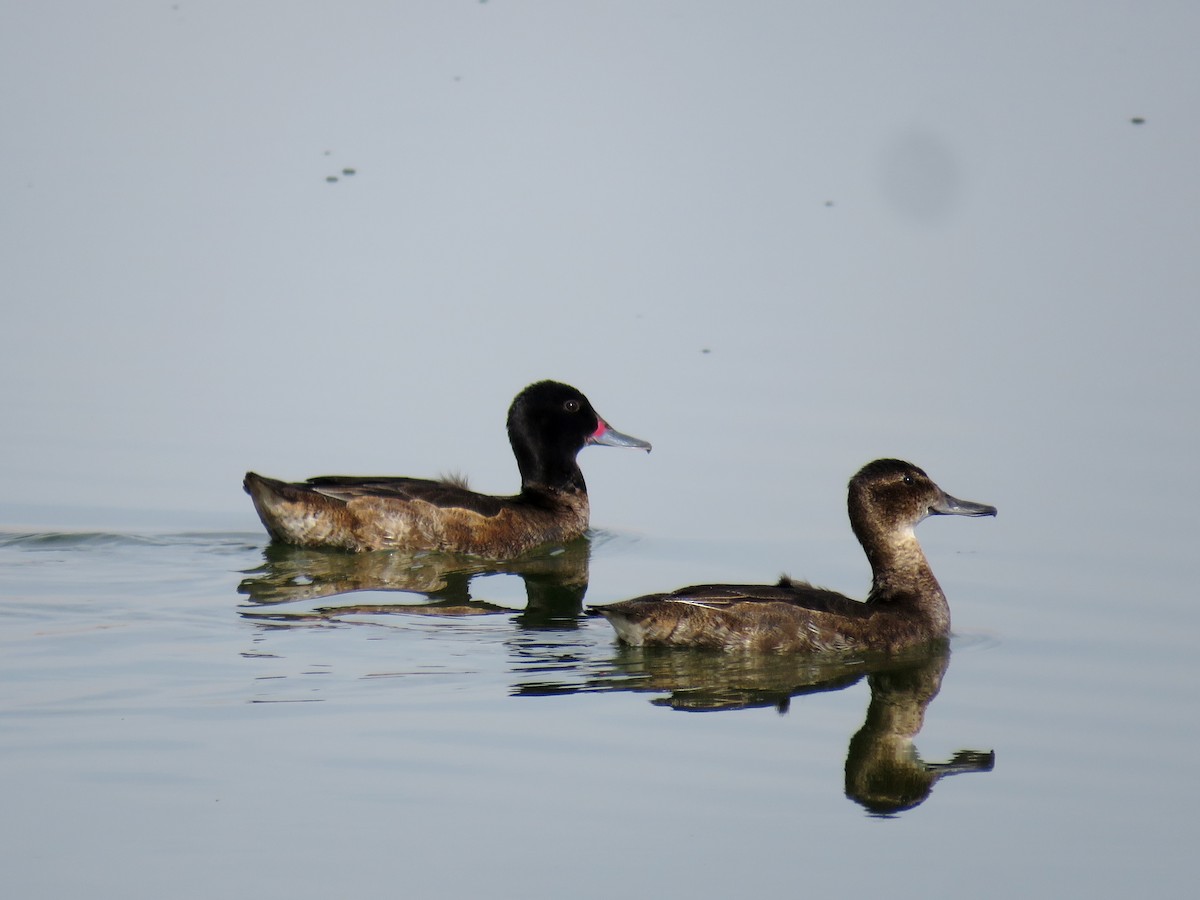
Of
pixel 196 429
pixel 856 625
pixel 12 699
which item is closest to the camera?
pixel 12 699

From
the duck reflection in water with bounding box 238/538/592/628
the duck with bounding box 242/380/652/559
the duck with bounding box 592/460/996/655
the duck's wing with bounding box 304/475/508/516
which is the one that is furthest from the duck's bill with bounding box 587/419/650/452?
the duck with bounding box 592/460/996/655

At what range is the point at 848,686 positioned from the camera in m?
9.76

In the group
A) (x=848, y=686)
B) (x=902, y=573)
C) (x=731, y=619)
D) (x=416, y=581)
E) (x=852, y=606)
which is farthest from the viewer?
(x=416, y=581)

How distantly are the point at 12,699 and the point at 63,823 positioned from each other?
1.79 m

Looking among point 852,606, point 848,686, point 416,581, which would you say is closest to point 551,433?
point 416,581

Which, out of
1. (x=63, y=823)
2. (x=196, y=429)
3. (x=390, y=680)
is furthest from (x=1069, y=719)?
(x=196, y=429)

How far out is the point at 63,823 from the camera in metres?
7.09

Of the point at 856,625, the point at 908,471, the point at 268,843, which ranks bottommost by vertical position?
the point at 268,843

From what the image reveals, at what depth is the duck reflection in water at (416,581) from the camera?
10883 millimetres

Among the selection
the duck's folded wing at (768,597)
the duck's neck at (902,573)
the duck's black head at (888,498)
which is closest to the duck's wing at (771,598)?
the duck's folded wing at (768,597)

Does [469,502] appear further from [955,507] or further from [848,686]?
[848,686]

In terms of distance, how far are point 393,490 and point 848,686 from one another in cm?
391

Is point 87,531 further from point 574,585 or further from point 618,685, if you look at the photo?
point 618,685

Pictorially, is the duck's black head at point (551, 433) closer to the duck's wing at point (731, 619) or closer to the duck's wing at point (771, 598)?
the duck's wing at point (771, 598)
